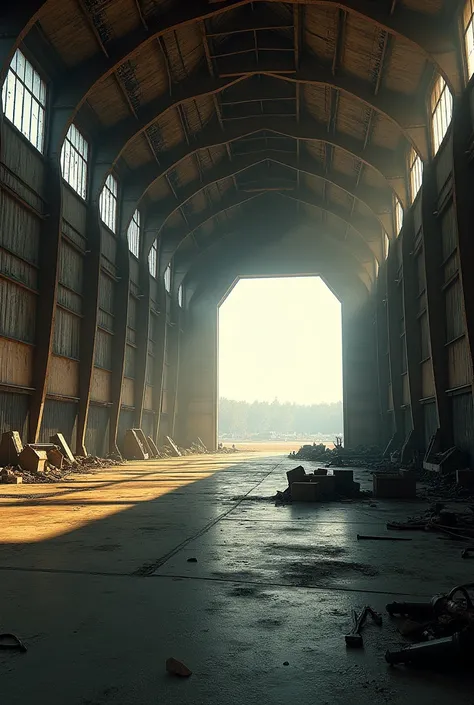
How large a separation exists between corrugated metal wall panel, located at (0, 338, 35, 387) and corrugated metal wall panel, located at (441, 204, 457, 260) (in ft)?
41.5

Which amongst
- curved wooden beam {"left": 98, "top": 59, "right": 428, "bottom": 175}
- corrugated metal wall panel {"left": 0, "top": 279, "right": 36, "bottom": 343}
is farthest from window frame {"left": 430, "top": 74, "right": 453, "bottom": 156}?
corrugated metal wall panel {"left": 0, "top": 279, "right": 36, "bottom": 343}

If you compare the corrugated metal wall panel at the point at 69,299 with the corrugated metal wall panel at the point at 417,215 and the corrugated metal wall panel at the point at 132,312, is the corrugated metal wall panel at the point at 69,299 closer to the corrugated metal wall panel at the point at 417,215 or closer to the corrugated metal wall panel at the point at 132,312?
the corrugated metal wall panel at the point at 132,312

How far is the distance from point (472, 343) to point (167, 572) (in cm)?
1082

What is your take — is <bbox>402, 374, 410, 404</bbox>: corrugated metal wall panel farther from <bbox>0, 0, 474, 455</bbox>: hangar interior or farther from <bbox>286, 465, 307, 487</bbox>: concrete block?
<bbox>286, 465, 307, 487</bbox>: concrete block

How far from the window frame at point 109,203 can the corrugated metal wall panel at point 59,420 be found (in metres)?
7.67

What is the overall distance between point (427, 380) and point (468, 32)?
10769 mm

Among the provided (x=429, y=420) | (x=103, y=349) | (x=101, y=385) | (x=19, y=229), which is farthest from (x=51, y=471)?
(x=429, y=420)

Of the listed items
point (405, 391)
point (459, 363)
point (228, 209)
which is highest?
point (228, 209)

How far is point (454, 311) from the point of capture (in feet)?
54.1

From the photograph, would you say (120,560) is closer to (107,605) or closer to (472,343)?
(107,605)

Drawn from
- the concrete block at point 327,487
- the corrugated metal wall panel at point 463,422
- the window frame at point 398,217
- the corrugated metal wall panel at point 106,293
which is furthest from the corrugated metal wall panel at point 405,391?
the concrete block at point 327,487

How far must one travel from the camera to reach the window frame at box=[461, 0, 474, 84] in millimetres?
14469

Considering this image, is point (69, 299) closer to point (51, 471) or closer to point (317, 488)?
point (51, 471)

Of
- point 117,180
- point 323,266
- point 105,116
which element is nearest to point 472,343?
point 105,116
